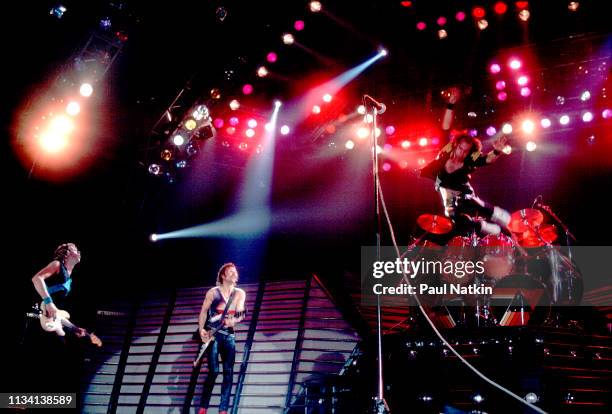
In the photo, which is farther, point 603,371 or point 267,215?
point 267,215

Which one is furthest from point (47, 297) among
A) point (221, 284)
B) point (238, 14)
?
point (238, 14)

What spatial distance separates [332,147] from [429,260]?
Answer: 13.1 feet

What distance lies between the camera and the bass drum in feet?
23.6

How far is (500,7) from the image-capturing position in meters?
8.33

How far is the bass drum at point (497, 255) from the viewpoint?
7.18 m

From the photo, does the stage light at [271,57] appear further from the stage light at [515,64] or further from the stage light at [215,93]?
the stage light at [515,64]

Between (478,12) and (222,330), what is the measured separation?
721 cm

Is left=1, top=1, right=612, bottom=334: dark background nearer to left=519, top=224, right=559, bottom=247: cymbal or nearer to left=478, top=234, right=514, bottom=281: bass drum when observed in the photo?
left=519, top=224, right=559, bottom=247: cymbal

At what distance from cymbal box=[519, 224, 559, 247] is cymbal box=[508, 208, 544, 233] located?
0.40 feet

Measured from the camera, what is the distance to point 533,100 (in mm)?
8906

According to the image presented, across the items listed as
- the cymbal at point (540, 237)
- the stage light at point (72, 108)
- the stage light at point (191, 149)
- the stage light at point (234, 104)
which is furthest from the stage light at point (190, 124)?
the cymbal at point (540, 237)

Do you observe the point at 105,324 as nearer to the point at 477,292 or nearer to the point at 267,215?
the point at 267,215

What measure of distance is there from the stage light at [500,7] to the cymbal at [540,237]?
403 centimetres

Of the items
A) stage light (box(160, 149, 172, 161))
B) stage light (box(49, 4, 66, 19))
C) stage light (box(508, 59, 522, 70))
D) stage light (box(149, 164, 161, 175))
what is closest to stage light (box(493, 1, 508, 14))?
stage light (box(508, 59, 522, 70))
